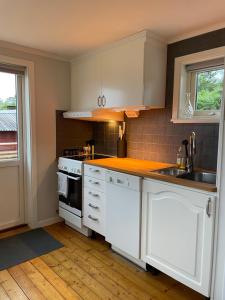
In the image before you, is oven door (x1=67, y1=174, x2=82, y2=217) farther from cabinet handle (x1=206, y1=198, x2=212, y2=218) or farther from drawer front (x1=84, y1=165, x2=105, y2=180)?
cabinet handle (x1=206, y1=198, x2=212, y2=218)

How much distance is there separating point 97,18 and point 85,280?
2.21 metres

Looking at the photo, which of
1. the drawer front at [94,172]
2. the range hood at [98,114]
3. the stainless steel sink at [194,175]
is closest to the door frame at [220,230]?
the stainless steel sink at [194,175]

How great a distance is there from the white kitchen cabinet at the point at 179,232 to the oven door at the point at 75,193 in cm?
94

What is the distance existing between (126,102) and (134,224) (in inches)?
47.1

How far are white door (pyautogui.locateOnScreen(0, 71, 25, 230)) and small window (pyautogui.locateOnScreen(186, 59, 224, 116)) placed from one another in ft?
6.51

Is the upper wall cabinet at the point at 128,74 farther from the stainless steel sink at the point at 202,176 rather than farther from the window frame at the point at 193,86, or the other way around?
the stainless steel sink at the point at 202,176

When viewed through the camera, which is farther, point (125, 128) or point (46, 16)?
point (125, 128)

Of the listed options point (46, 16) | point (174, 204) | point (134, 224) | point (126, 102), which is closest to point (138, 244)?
point (134, 224)

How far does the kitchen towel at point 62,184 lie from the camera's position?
2822 mm

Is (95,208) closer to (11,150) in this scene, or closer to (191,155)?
(191,155)

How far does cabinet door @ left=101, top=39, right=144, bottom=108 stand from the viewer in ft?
7.25

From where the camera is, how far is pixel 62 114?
10.0ft

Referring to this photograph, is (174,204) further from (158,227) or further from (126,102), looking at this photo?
(126,102)

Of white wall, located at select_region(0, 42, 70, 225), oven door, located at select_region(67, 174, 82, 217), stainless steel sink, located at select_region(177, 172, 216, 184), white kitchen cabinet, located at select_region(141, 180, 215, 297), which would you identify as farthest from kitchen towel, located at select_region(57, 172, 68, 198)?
stainless steel sink, located at select_region(177, 172, 216, 184)
